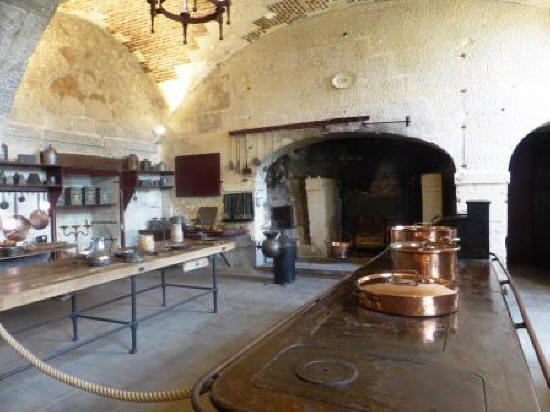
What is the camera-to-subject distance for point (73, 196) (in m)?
6.43

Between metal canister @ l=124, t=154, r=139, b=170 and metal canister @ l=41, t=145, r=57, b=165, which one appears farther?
metal canister @ l=124, t=154, r=139, b=170

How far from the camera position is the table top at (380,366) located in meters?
0.94

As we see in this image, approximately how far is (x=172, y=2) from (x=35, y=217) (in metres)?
3.85

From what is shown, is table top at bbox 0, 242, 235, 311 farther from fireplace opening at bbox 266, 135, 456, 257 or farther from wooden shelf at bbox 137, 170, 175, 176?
fireplace opening at bbox 266, 135, 456, 257

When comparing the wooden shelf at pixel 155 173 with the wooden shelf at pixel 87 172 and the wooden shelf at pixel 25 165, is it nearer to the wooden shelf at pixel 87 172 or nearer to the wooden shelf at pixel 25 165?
the wooden shelf at pixel 87 172

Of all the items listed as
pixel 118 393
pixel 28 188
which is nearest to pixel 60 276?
pixel 118 393

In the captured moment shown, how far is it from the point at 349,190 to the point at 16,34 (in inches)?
259

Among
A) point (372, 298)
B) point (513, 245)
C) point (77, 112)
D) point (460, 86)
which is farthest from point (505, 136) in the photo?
point (77, 112)

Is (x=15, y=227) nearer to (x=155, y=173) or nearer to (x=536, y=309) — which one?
(x=155, y=173)

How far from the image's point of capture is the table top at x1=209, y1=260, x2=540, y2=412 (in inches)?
37.2

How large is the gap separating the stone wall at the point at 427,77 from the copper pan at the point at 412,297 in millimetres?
4555

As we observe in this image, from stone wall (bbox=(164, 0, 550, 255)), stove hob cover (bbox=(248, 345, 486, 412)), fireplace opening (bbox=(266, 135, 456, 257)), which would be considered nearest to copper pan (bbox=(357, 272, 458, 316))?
stove hob cover (bbox=(248, 345, 486, 412))

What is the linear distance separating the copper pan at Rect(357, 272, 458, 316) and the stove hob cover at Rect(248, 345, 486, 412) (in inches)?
14.7

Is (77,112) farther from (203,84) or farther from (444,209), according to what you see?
(444,209)
